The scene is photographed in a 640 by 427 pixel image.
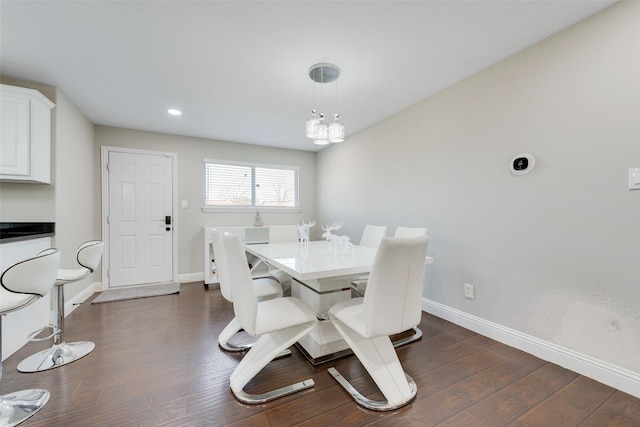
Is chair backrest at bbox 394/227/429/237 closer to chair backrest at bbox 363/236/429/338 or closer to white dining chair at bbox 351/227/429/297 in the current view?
white dining chair at bbox 351/227/429/297

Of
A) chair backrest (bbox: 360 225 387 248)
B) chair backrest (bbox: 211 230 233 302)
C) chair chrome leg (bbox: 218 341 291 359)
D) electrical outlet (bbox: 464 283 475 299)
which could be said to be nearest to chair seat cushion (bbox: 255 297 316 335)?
chair backrest (bbox: 211 230 233 302)

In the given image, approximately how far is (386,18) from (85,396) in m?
3.00

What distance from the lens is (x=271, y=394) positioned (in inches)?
59.5

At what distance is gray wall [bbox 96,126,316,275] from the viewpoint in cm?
378

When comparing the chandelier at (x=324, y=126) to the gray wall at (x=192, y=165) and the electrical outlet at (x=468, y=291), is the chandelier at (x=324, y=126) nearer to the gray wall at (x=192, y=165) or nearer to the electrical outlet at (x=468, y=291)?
the electrical outlet at (x=468, y=291)

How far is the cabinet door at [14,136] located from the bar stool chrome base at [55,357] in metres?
1.51

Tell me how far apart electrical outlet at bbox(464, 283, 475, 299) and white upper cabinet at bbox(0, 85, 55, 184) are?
13.3ft

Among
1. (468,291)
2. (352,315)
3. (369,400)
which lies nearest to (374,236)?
(468,291)

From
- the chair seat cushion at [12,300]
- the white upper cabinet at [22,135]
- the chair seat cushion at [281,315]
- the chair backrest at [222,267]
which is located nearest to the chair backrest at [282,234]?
the chair backrest at [222,267]

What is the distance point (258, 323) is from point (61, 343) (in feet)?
5.64

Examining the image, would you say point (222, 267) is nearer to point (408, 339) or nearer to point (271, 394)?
point (271, 394)

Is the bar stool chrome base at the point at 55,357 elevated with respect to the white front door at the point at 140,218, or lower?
lower

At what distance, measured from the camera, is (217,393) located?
1552 mm

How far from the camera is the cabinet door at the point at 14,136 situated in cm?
218
